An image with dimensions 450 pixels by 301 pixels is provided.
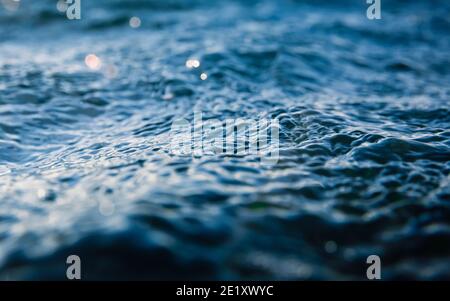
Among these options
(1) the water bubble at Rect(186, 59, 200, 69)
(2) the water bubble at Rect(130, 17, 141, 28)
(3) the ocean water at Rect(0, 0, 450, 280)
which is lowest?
(3) the ocean water at Rect(0, 0, 450, 280)

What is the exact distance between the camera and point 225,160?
4609mm

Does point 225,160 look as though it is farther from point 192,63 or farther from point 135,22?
point 135,22

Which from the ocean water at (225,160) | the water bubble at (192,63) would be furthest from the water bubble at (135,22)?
the water bubble at (192,63)

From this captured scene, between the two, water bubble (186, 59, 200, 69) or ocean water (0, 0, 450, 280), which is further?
water bubble (186, 59, 200, 69)

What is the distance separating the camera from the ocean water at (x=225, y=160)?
10.6ft

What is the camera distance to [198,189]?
400 cm

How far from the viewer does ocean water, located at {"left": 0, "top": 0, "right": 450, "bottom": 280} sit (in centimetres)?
325

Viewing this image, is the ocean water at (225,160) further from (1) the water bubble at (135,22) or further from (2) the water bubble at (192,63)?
(1) the water bubble at (135,22)

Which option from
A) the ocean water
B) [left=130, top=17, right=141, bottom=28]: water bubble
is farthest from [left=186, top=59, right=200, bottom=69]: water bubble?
[left=130, top=17, right=141, bottom=28]: water bubble

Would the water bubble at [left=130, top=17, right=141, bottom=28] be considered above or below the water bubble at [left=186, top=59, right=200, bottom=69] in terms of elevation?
above

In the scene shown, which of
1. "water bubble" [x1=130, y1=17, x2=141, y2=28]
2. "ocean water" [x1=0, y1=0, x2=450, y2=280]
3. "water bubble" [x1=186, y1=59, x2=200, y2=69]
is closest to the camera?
"ocean water" [x1=0, y1=0, x2=450, y2=280]

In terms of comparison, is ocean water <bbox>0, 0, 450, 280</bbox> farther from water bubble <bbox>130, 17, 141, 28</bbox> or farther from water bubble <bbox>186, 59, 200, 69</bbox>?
water bubble <bbox>130, 17, 141, 28</bbox>

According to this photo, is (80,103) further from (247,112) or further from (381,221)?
(381,221)
